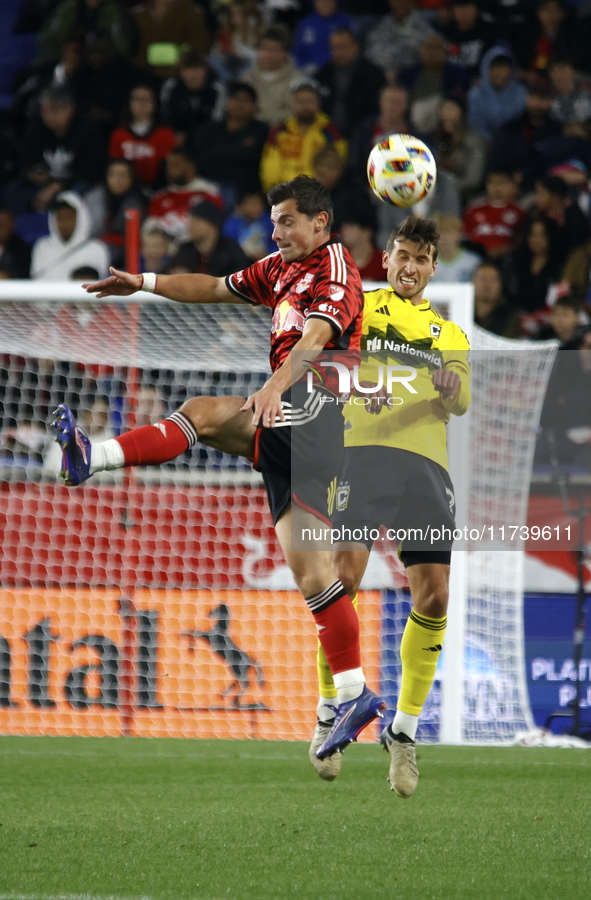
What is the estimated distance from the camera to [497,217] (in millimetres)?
10648

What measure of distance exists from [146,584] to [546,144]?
5810 mm

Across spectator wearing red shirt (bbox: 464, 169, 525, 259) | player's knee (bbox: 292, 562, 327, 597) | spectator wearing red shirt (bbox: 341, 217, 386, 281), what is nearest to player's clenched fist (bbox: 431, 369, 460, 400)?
player's knee (bbox: 292, 562, 327, 597)

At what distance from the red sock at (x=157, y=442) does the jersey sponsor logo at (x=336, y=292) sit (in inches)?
27.7

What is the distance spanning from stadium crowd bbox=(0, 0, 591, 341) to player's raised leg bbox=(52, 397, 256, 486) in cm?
556

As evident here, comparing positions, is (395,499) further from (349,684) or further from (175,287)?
(175,287)

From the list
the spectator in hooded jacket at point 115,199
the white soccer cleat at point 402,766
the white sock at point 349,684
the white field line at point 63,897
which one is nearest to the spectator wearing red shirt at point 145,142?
the spectator in hooded jacket at point 115,199

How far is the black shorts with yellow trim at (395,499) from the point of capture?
193 inches

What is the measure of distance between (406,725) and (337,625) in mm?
719

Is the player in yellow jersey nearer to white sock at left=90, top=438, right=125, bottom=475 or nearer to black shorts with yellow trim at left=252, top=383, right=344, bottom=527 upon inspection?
black shorts with yellow trim at left=252, top=383, right=344, bottom=527

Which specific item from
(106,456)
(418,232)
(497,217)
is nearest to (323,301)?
(418,232)

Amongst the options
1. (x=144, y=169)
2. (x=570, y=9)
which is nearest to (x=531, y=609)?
(x=144, y=169)

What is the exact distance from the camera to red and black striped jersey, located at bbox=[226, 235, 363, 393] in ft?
14.4

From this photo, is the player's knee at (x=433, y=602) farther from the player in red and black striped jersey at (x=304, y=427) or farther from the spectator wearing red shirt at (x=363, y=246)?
the spectator wearing red shirt at (x=363, y=246)

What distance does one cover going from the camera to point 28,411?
9047mm
